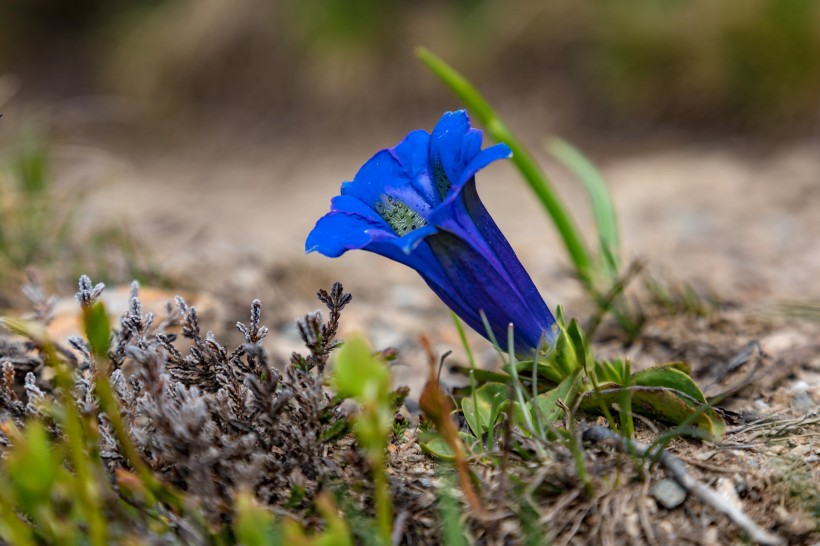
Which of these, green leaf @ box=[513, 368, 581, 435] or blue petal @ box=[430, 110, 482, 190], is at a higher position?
blue petal @ box=[430, 110, 482, 190]

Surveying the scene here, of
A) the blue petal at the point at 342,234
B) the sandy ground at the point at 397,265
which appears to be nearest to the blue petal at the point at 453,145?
the blue petal at the point at 342,234

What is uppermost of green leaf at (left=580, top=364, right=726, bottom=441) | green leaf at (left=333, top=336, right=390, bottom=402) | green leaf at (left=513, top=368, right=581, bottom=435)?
green leaf at (left=333, top=336, right=390, bottom=402)

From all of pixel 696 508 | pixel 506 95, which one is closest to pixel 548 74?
pixel 506 95

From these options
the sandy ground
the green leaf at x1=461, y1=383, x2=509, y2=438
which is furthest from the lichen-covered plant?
the sandy ground

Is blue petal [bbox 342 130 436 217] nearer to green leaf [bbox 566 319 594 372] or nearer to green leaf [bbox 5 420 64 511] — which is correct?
green leaf [bbox 566 319 594 372]

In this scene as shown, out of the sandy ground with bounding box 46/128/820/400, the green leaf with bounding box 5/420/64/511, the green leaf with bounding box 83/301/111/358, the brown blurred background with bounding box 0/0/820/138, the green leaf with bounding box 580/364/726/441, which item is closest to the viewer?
the green leaf with bounding box 5/420/64/511

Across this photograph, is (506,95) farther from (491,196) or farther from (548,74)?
(491,196)
